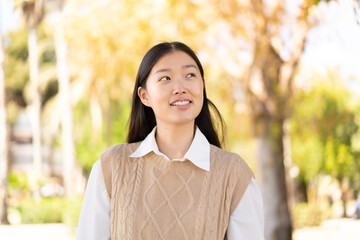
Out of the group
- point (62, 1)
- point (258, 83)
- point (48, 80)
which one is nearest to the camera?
point (258, 83)

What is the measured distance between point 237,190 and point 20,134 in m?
60.7

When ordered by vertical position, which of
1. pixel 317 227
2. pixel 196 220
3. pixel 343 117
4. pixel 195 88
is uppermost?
pixel 343 117

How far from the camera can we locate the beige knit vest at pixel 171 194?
221 cm

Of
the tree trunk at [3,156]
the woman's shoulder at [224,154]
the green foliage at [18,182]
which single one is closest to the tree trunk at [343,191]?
the green foliage at [18,182]

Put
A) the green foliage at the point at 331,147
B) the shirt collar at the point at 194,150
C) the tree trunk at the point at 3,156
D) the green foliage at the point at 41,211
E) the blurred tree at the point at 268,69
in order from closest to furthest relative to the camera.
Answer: the shirt collar at the point at 194,150 < the blurred tree at the point at 268,69 < the green foliage at the point at 331,147 < the tree trunk at the point at 3,156 < the green foliage at the point at 41,211

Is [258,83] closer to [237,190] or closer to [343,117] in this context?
[343,117]

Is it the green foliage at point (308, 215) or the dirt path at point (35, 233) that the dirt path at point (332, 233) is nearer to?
the green foliage at point (308, 215)

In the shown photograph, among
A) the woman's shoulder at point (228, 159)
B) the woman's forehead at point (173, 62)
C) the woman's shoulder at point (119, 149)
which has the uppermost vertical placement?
the woman's forehead at point (173, 62)

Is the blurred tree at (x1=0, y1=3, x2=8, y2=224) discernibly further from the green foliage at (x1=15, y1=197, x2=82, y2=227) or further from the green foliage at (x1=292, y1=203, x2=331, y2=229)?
the green foliage at (x1=292, y1=203, x2=331, y2=229)

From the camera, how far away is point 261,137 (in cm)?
986

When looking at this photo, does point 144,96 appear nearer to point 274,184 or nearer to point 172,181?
point 172,181

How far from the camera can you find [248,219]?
7.27 feet

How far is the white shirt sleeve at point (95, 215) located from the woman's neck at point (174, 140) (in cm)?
30

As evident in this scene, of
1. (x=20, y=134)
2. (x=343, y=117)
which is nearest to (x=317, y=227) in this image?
(x=343, y=117)
